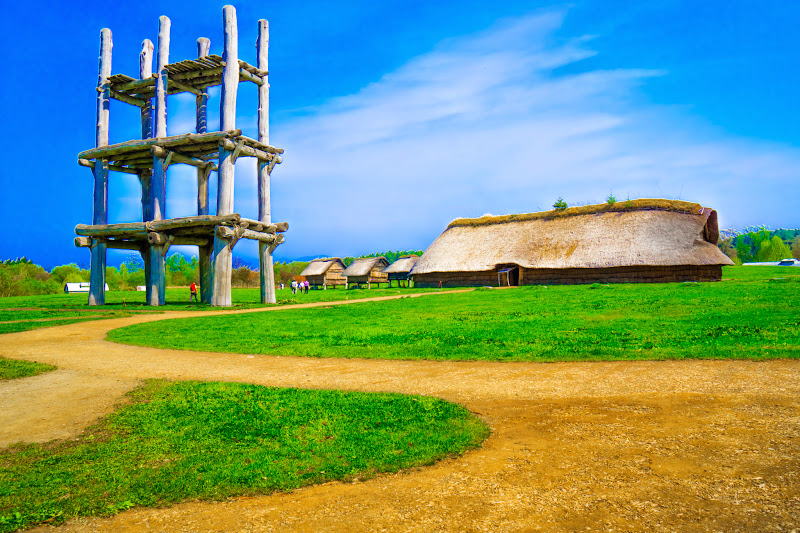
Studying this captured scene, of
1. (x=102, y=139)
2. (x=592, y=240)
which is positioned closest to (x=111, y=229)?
(x=102, y=139)

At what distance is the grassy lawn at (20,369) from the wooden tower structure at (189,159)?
14832 mm

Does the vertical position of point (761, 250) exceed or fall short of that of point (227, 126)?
it falls short

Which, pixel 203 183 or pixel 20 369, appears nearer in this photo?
pixel 20 369

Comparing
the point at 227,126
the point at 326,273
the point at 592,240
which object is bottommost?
the point at 326,273

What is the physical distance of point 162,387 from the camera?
8.15 metres

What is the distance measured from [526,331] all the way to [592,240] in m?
30.1

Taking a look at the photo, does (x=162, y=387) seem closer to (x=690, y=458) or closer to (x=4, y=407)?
(x=4, y=407)

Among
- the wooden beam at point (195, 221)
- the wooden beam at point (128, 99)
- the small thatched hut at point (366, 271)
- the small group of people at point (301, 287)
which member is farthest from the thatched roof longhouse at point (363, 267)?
the wooden beam at point (195, 221)

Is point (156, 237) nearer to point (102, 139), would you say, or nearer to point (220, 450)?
point (102, 139)

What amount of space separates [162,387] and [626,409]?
287 inches

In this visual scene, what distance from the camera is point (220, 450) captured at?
5.27 m

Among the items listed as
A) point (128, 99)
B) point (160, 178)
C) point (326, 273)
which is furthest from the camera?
point (326, 273)

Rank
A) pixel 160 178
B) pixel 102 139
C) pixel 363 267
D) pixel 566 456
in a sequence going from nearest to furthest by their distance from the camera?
pixel 566 456 → pixel 160 178 → pixel 102 139 → pixel 363 267

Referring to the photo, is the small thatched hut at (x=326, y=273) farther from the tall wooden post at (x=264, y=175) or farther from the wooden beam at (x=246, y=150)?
the wooden beam at (x=246, y=150)
